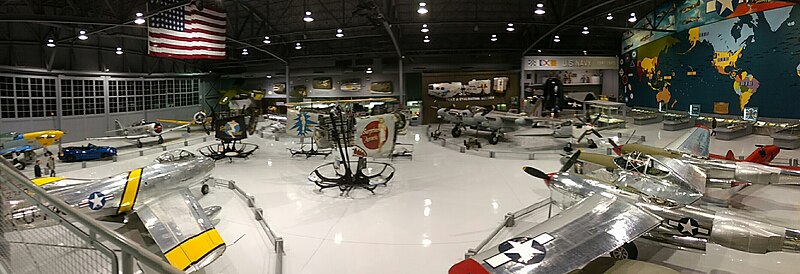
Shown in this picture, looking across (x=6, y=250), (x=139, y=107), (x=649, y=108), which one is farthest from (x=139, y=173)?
(x=649, y=108)

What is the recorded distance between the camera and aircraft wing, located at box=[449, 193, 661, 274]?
353 centimetres

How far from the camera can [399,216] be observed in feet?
25.9

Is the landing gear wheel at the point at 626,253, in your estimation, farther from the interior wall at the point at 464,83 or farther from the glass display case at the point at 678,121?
the interior wall at the point at 464,83

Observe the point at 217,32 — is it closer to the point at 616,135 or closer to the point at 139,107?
the point at 139,107

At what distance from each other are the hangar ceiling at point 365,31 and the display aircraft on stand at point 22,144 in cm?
502

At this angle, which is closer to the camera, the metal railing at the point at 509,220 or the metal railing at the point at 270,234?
the metal railing at the point at 270,234

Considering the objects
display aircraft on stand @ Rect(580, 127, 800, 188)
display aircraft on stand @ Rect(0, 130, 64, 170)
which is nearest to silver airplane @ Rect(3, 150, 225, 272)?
display aircraft on stand @ Rect(0, 130, 64, 170)

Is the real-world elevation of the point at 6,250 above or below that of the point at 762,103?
below

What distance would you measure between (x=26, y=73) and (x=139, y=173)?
17.5 meters

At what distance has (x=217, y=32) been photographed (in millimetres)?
14617

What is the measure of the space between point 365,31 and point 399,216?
18.2 meters

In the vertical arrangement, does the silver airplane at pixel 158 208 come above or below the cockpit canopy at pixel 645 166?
below

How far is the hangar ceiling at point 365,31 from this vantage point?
1819 centimetres

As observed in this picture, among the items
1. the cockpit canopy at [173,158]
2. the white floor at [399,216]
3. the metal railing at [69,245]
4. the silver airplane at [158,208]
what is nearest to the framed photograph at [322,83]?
the white floor at [399,216]
